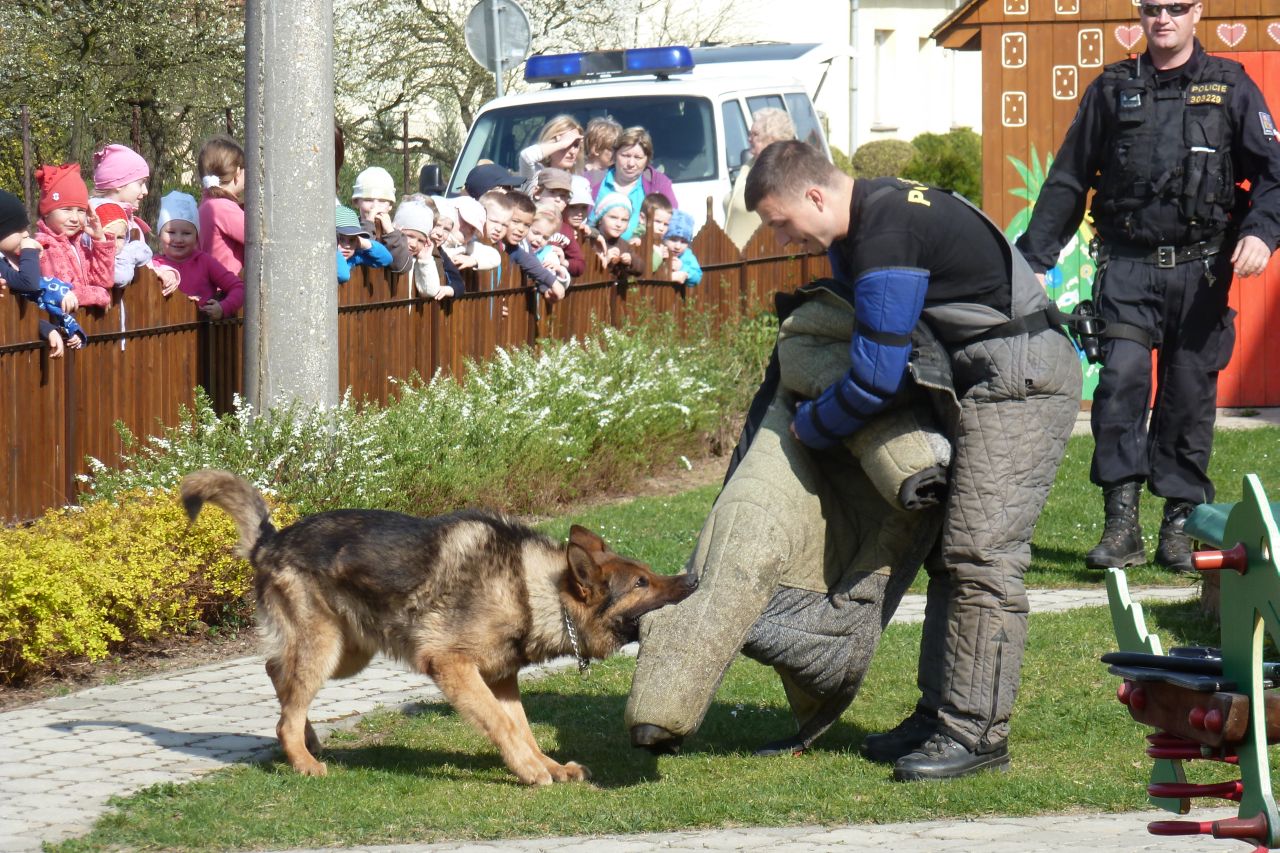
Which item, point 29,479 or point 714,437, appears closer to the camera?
point 29,479

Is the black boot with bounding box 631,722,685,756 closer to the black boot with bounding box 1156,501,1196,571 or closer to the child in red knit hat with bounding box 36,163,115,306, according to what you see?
the black boot with bounding box 1156,501,1196,571

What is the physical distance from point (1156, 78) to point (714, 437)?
5006 mm

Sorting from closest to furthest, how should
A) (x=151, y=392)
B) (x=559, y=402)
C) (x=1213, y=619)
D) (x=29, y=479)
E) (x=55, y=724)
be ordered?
(x=55, y=724) → (x=1213, y=619) → (x=29, y=479) → (x=151, y=392) → (x=559, y=402)

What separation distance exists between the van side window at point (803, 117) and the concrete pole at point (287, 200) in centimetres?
839

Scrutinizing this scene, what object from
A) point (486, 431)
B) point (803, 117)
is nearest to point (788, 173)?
point (486, 431)

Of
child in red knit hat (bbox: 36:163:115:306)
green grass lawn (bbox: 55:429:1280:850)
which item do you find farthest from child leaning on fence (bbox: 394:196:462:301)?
green grass lawn (bbox: 55:429:1280:850)

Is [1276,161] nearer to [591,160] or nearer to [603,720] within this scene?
[603,720]

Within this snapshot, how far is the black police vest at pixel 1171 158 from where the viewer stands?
832 cm

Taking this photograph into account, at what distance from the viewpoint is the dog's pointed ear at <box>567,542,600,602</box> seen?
18.2ft

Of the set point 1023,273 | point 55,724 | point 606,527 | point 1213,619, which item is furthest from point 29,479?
point 1213,619

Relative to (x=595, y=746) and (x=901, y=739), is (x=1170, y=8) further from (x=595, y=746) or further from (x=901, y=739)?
(x=595, y=746)

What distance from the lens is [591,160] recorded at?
13000mm

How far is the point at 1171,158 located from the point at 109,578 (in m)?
5.41

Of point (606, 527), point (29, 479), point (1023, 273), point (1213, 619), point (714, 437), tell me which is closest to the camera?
point (1023, 273)
